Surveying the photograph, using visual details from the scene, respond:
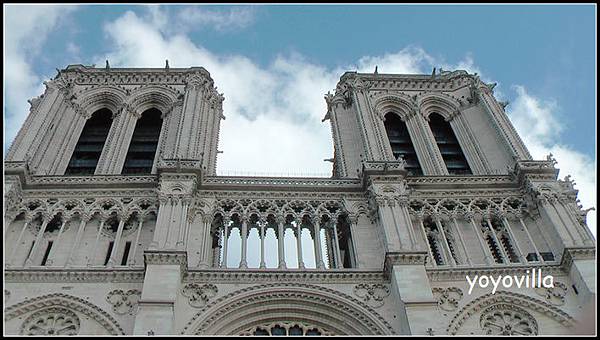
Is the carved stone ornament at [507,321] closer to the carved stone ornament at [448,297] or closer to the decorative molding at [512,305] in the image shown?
the decorative molding at [512,305]

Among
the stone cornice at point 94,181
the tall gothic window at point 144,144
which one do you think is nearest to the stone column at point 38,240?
the stone cornice at point 94,181

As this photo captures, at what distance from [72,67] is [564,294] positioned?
2484 centimetres

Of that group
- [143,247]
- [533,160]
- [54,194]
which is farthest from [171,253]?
[533,160]

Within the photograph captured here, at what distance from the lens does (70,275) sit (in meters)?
21.4

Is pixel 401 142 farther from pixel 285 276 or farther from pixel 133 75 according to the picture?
pixel 133 75

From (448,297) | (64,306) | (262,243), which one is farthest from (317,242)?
(64,306)

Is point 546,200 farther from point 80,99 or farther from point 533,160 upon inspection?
point 80,99

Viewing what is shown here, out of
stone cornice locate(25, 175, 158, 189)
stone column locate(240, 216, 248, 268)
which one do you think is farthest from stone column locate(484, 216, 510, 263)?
stone cornice locate(25, 175, 158, 189)

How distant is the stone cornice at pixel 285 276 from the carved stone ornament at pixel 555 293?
501 centimetres

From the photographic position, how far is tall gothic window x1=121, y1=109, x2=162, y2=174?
2944 cm

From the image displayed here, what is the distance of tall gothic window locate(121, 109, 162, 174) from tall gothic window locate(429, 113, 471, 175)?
1293 cm

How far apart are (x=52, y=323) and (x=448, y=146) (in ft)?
62.5

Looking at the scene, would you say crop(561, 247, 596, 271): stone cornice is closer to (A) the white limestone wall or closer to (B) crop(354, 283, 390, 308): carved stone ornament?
(B) crop(354, 283, 390, 308): carved stone ornament

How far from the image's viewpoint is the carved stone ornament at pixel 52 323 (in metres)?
20.1
